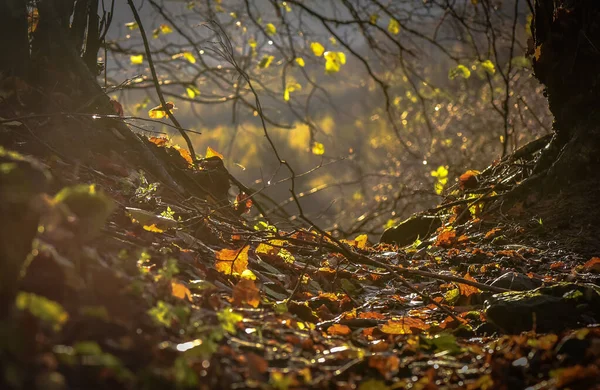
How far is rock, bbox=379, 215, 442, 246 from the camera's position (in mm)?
4344

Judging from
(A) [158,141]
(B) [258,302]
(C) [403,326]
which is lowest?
(C) [403,326]

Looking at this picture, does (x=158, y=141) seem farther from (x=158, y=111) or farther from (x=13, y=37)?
(x=13, y=37)

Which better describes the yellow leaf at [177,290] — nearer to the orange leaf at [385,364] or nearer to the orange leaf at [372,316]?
the orange leaf at [385,364]

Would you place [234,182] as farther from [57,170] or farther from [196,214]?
[57,170]

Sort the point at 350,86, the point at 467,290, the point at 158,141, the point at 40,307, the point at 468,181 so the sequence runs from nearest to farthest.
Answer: the point at 40,307 < the point at 467,290 < the point at 158,141 < the point at 468,181 < the point at 350,86

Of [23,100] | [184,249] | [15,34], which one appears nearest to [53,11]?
[15,34]

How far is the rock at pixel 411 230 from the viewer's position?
4344 mm

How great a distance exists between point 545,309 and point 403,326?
1.70ft

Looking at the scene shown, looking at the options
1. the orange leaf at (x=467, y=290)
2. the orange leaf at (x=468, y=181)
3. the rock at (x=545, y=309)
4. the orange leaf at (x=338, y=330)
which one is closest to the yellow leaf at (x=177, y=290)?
the orange leaf at (x=338, y=330)

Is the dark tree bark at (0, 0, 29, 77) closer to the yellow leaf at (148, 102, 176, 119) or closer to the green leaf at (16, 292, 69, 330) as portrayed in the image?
the yellow leaf at (148, 102, 176, 119)

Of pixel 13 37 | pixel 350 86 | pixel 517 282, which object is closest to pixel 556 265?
pixel 517 282

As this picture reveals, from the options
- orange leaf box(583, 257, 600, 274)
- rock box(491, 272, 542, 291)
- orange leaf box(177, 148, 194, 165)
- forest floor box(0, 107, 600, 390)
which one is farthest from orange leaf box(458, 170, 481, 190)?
orange leaf box(177, 148, 194, 165)

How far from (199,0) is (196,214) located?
4126mm

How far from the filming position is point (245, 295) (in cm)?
197
